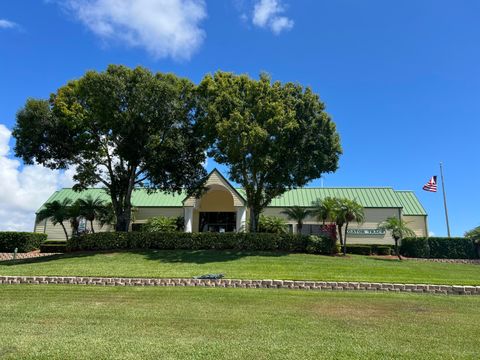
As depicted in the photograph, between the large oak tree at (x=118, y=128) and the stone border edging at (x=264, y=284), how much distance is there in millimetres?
12127

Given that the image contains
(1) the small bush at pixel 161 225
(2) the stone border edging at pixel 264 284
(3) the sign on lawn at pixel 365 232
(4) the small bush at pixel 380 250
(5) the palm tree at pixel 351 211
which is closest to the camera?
(2) the stone border edging at pixel 264 284

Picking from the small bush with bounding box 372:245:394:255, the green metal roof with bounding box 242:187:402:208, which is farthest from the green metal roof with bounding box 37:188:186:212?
the small bush with bounding box 372:245:394:255

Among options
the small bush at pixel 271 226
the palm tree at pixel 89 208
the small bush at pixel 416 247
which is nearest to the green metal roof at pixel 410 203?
the small bush at pixel 416 247

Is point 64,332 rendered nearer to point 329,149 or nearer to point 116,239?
point 116,239

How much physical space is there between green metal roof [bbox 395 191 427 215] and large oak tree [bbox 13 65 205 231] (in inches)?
833

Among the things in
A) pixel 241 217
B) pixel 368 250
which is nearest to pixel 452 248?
pixel 368 250

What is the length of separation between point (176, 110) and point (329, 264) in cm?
1359

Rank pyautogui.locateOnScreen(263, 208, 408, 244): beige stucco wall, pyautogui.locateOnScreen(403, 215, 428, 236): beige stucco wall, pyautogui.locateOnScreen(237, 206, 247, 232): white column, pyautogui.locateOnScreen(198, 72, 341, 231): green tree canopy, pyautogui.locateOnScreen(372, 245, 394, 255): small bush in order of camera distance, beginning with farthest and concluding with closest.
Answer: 1. pyautogui.locateOnScreen(403, 215, 428, 236): beige stucco wall
2. pyautogui.locateOnScreen(263, 208, 408, 244): beige stucco wall
3. pyautogui.locateOnScreen(372, 245, 394, 255): small bush
4. pyautogui.locateOnScreen(237, 206, 247, 232): white column
5. pyautogui.locateOnScreen(198, 72, 341, 231): green tree canopy

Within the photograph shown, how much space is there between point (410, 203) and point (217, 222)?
61.4 ft

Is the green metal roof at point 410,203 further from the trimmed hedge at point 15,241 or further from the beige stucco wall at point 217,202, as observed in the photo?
the trimmed hedge at point 15,241

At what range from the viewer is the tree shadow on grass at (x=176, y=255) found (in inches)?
835

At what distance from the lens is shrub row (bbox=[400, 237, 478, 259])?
30.2m

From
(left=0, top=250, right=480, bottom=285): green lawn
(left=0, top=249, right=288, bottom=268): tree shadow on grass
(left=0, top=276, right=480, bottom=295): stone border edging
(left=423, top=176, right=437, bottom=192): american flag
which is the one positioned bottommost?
(left=0, top=276, right=480, bottom=295): stone border edging

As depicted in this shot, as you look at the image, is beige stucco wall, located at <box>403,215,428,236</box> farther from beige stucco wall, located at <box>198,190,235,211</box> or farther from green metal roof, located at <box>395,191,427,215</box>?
beige stucco wall, located at <box>198,190,235,211</box>
